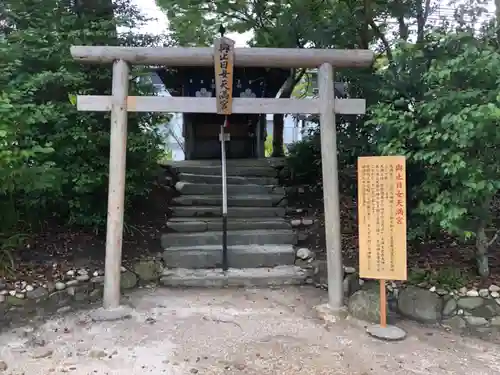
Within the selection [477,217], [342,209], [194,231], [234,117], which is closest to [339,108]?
[477,217]

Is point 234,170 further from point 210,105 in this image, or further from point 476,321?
point 476,321

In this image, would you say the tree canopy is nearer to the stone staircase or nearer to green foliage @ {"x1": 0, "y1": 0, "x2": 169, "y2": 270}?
the stone staircase

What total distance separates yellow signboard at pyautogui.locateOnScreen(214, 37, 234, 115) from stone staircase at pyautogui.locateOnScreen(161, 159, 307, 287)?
2.19m

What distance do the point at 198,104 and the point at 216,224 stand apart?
7.83 ft

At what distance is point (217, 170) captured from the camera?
847 centimetres

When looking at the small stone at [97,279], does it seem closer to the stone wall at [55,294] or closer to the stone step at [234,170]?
the stone wall at [55,294]

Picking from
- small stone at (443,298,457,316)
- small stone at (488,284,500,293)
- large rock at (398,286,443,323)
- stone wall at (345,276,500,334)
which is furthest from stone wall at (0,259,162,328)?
small stone at (488,284,500,293)

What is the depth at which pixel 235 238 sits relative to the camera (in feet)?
21.2

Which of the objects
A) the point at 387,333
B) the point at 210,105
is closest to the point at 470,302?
the point at 387,333

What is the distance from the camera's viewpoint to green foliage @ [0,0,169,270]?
4.66 meters

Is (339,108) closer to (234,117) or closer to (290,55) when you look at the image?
(290,55)

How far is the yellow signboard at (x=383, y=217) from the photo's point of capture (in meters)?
4.23

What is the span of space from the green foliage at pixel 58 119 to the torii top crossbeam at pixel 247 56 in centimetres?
75

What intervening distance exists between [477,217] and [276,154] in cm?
707
